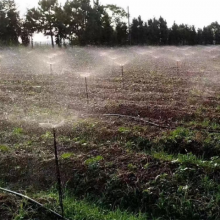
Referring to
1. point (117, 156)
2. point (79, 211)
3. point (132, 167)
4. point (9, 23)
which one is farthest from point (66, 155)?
point (9, 23)

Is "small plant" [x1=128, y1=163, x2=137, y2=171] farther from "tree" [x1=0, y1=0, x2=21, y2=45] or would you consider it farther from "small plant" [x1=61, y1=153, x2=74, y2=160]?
"tree" [x1=0, y1=0, x2=21, y2=45]

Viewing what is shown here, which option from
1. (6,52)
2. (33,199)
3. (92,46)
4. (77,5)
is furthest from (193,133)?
(77,5)

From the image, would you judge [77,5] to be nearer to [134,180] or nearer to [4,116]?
[4,116]

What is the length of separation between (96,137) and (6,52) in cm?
2505

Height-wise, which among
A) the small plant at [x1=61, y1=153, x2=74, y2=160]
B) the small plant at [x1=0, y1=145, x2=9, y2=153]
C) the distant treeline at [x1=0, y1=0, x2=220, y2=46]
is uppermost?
the distant treeline at [x1=0, y1=0, x2=220, y2=46]

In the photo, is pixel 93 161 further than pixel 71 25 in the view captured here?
No

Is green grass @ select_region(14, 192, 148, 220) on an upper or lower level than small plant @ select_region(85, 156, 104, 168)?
lower

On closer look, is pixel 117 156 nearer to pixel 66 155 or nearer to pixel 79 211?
pixel 66 155

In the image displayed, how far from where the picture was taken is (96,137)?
19.7 feet

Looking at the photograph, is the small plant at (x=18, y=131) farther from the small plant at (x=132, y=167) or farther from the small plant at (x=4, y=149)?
the small plant at (x=132, y=167)

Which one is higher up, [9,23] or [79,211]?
[9,23]

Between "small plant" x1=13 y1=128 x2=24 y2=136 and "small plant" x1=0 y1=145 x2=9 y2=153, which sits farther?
"small plant" x1=13 y1=128 x2=24 y2=136

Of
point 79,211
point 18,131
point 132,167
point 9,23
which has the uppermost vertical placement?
point 9,23

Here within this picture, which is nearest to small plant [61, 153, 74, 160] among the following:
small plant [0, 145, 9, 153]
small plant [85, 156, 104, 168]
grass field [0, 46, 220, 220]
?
grass field [0, 46, 220, 220]
